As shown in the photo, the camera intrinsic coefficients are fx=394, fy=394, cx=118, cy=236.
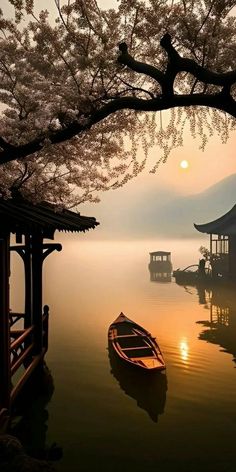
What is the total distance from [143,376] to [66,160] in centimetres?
778

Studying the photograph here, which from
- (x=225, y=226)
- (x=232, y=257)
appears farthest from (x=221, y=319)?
(x=225, y=226)

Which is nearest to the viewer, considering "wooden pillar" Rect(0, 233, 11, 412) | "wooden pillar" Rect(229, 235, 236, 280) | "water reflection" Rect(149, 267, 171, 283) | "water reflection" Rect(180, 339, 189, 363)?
"wooden pillar" Rect(0, 233, 11, 412)

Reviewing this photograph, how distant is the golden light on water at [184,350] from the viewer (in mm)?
17250

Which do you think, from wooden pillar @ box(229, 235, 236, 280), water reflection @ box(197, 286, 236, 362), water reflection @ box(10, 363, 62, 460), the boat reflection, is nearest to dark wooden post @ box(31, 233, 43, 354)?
water reflection @ box(10, 363, 62, 460)

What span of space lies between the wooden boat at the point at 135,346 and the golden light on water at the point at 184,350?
78.2 inches

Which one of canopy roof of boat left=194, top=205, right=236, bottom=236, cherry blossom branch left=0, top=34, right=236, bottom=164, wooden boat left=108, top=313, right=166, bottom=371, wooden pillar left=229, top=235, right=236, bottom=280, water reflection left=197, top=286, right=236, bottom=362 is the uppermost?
cherry blossom branch left=0, top=34, right=236, bottom=164

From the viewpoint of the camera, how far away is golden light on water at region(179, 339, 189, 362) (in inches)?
679

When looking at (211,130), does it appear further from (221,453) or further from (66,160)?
(221,453)

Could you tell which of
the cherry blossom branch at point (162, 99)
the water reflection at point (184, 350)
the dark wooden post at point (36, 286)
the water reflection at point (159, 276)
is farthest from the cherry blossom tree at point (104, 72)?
the water reflection at point (159, 276)

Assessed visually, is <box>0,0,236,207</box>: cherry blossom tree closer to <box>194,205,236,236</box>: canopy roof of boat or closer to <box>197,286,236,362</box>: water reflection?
<box>197,286,236,362</box>: water reflection

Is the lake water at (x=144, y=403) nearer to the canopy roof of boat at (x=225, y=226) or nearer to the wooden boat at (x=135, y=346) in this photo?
the wooden boat at (x=135, y=346)

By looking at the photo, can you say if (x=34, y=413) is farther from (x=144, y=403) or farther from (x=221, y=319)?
(x=221, y=319)

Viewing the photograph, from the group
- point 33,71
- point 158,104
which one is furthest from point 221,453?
point 33,71

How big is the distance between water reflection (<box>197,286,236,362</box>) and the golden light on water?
1408 millimetres
